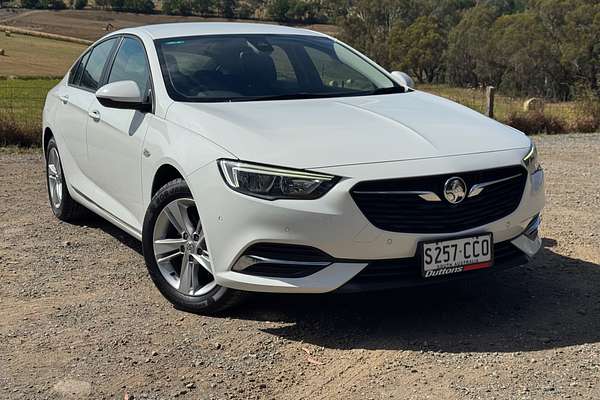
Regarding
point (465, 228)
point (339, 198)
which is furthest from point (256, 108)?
point (465, 228)

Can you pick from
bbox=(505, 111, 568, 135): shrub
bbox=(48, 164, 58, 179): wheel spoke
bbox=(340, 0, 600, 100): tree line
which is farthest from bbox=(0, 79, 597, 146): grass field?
bbox=(340, 0, 600, 100): tree line

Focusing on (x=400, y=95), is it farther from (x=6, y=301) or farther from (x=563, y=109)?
(x=563, y=109)

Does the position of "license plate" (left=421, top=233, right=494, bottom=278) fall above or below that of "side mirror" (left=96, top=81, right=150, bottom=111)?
below

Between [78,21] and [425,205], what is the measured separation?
61828mm

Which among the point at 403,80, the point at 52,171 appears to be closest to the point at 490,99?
the point at 403,80

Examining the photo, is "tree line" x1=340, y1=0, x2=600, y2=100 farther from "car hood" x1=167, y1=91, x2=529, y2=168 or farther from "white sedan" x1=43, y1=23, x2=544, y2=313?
"car hood" x1=167, y1=91, x2=529, y2=168

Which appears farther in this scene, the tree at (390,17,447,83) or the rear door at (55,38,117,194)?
the tree at (390,17,447,83)

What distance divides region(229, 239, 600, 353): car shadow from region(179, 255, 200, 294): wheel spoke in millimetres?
275

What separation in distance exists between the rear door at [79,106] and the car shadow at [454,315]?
2.06 meters

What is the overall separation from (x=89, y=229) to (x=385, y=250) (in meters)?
3.46

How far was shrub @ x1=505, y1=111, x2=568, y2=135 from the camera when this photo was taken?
14.9m

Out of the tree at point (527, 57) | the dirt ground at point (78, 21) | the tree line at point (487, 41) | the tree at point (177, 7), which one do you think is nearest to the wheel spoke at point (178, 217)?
the dirt ground at point (78, 21)

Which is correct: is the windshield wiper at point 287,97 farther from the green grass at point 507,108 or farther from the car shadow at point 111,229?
the green grass at point 507,108

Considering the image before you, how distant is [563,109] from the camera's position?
1598 centimetres
